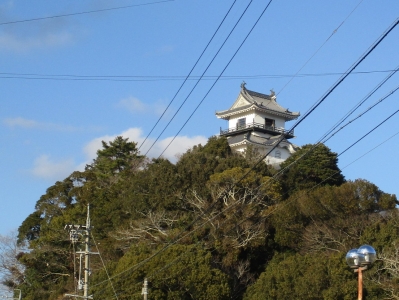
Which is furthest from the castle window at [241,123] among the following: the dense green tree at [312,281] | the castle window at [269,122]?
the dense green tree at [312,281]

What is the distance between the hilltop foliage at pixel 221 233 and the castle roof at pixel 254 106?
1503 centimetres

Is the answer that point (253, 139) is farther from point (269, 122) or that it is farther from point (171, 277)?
point (171, 277)

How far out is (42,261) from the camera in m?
43.2

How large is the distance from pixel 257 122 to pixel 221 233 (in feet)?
88.5

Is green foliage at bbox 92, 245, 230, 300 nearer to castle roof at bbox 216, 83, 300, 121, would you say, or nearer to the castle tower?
the castle tower

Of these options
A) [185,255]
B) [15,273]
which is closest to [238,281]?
[185,255]

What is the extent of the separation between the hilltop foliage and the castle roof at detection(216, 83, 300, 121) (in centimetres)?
1503

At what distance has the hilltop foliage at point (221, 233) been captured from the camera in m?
31.2

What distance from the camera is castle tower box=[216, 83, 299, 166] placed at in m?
59.1

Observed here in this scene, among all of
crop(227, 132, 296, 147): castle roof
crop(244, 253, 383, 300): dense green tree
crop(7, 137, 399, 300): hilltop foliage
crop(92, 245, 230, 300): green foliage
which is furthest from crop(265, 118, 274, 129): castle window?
crop(244, 253, 383, 300): dense green tree

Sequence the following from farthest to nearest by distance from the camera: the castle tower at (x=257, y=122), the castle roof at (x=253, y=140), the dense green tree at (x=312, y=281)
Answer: the castle tower at (x=257, y=122) < the castle roof at (x=253, y=140) < the dense green tree at (x=312, y=281)

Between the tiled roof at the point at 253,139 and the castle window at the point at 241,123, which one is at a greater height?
the castle window at the point at 241,123

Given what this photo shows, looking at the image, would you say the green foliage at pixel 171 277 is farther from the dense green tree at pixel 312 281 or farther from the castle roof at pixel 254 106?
the castle roof at pixel 254 106

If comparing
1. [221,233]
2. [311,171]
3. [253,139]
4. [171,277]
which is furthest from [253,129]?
[171,277]
